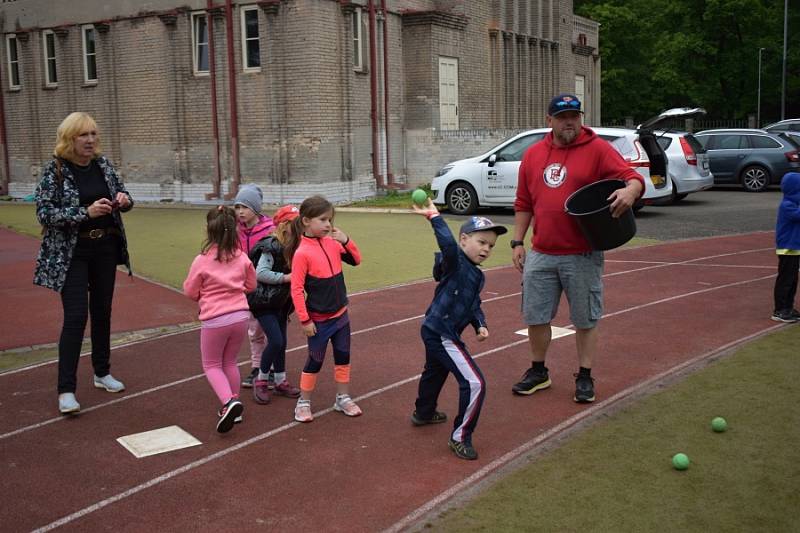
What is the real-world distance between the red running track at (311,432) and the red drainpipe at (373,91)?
14.8m

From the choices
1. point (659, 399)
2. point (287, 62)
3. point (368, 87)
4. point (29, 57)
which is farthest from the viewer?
point (29, 57)

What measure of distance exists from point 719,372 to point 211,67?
18566mm

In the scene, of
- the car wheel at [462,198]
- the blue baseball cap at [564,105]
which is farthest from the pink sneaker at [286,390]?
the car wheel at [462,198]

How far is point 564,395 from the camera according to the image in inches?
255

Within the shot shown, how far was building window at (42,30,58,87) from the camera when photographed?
26.4 meters

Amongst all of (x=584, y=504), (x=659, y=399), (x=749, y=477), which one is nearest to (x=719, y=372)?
(x=659, y=399)

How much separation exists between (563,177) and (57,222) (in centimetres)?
352

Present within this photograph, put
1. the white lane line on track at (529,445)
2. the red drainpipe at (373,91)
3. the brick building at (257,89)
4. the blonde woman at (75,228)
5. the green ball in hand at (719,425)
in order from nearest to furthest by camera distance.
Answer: the white lane line on track at (529,445)
the green ball in hand at (719,425)
the blonde woman at (75,228)
the brick building at (257,89)
the red drainpipe at (373,91)

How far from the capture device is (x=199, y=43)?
23.4m

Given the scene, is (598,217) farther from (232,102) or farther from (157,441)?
(232,102)

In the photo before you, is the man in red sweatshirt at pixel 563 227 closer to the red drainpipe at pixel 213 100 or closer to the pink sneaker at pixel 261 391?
the pink sneaker at pixel 261 391

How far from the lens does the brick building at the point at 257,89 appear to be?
71.6 ft

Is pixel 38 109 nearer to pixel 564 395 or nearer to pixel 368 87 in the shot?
pixel 368 87

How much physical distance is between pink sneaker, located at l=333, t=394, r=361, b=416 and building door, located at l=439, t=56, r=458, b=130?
20.7 metres
